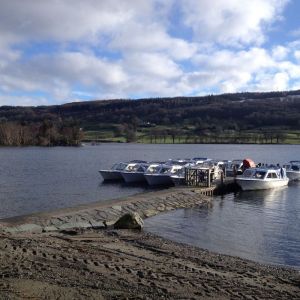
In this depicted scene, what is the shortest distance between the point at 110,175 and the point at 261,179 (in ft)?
58.7

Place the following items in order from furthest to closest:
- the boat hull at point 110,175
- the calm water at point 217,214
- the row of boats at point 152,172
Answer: the boat hull at point 110,175 < the row of boats at point 152,172 < the calm water at point 217,214

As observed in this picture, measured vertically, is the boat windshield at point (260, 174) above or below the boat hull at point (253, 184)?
above

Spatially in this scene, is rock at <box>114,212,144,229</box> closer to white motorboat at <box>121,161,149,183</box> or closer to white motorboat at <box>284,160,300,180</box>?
white motorboat at <box>121,161,149,183</box>

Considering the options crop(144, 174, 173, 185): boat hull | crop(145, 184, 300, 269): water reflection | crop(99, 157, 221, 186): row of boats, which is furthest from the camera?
crop(144, 174, 173, 185): boat hull

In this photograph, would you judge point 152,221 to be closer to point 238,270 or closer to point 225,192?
point 238,270

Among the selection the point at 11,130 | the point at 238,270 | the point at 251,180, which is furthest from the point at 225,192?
the point at 11,130

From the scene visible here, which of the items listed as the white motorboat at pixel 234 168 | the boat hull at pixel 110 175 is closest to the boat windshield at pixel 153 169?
the boat hull at pixel 110 175

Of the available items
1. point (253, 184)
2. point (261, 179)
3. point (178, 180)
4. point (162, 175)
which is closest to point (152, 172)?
point (162, 175)

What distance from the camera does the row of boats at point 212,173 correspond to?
158ft

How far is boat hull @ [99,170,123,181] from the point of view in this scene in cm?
5594

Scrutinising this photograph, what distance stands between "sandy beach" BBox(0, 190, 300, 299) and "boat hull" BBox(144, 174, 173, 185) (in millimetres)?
26823

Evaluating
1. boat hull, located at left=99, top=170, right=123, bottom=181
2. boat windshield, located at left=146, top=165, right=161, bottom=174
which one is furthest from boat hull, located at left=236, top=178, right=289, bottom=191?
boat hull, located at left=99, top=170, right=123, bottom=181

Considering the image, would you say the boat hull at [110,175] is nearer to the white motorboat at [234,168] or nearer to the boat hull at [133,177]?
the boat hull at [133,177]

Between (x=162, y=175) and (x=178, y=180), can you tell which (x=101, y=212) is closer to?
(x=178, y=180)
